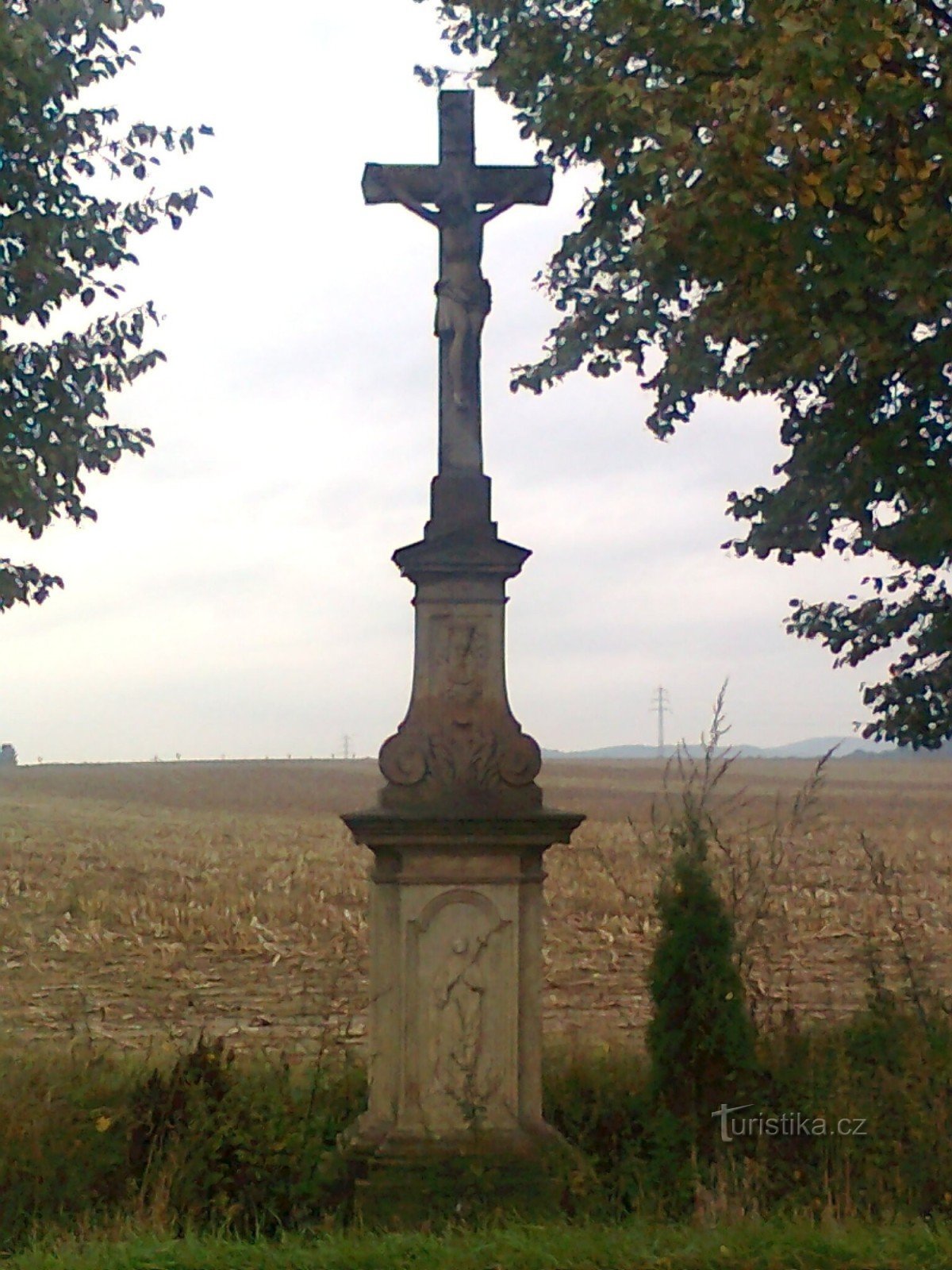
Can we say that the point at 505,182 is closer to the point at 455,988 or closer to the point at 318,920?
the point at 455,988

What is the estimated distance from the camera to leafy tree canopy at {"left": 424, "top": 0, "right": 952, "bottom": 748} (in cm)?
676

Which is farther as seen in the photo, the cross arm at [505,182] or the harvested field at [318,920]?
the harvested field at [318,920]

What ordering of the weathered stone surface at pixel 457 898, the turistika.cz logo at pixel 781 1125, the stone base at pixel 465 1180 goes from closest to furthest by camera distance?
the stone base at pixel 465 1180 → the weathered stone surface at pixel 457 898 → the turistika.cz logo at pixel 781 1125

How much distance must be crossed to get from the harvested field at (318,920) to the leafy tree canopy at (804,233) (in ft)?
5.47

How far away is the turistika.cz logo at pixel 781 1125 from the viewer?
6246mm

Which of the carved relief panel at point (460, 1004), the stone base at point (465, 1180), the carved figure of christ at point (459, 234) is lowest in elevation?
the stone base at point (465, 1180)

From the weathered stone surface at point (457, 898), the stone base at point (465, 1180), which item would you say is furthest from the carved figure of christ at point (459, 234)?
the stone base at point (465, 1180)

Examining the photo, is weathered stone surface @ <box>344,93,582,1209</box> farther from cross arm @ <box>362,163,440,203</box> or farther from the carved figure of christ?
cross arm @ <box>362,163,440,203</box>

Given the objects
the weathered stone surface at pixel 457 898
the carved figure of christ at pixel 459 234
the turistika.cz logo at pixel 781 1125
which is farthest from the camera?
the carved figure of christ at pixel 459 234

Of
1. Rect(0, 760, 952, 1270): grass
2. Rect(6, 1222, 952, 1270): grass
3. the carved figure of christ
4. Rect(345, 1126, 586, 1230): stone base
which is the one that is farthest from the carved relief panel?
the carved figure of christ

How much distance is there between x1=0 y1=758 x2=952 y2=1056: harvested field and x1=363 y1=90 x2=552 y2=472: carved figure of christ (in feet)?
8.09

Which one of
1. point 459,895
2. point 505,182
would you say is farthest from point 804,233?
point 459,895

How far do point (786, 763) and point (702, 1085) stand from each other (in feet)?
210

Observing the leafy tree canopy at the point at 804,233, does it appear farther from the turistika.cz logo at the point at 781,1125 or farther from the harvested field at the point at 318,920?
the turistika.cz logo at the point at 781,1125
